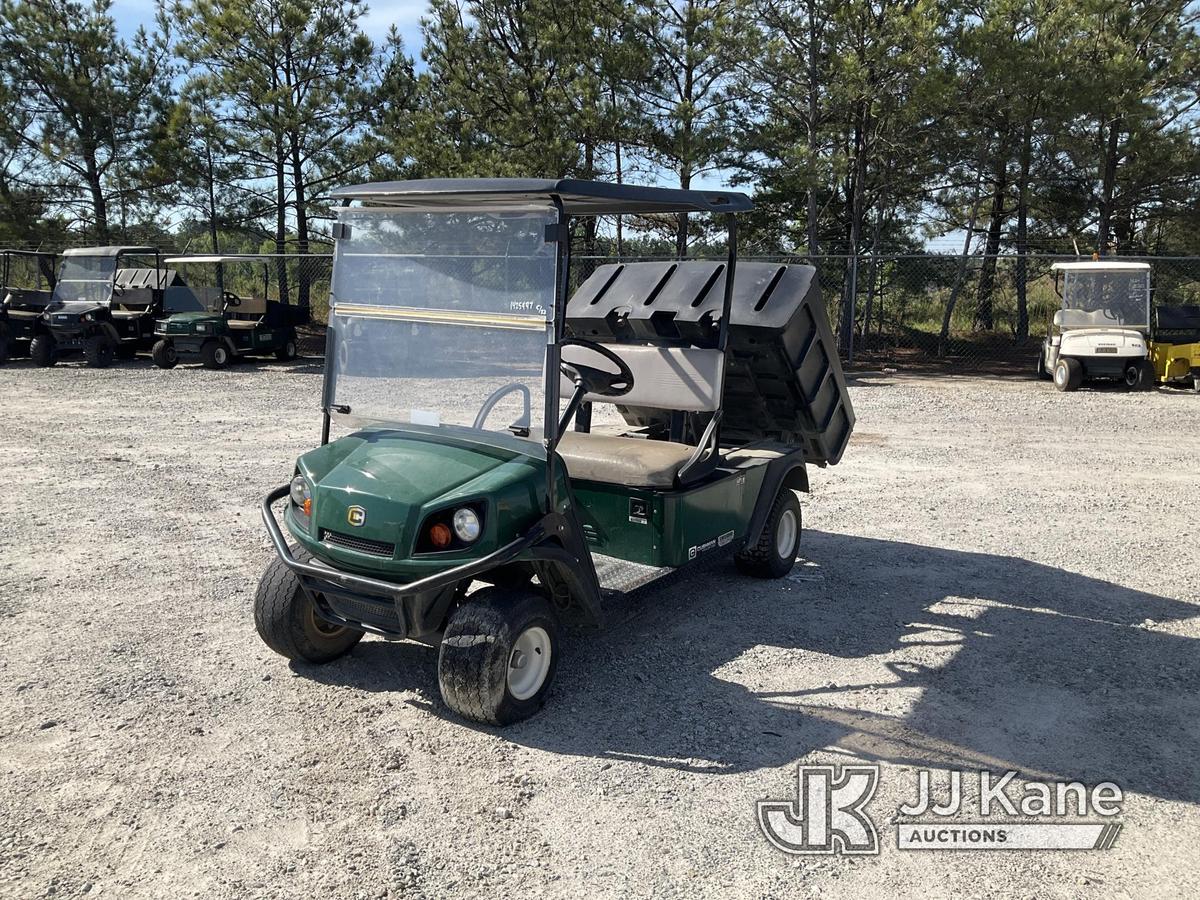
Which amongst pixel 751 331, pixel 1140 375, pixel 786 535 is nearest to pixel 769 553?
pixel 786 535

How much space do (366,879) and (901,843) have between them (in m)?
1.62

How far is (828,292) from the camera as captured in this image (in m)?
19.4

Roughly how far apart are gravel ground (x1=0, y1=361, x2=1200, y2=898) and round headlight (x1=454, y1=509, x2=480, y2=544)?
771mm

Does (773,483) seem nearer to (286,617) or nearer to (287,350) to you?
(286,617)

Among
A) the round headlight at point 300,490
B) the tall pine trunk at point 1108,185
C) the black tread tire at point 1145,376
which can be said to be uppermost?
the tall pine trunk at point 1108,185

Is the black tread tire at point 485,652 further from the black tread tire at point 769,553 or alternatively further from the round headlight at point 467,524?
the black tread tire at point 769,553

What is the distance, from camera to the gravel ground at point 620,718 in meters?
3.11

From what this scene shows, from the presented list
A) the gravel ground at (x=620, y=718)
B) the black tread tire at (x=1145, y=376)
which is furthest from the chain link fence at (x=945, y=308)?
the gravel ground at (x=620, y=718)

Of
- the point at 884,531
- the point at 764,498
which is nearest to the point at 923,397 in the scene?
the point at 884,531

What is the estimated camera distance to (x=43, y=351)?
55.9ft

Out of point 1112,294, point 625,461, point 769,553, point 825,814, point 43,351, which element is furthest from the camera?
point 43,351

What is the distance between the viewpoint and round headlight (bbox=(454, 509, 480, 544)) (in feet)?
12.2

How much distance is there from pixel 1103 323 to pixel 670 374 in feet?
37.1

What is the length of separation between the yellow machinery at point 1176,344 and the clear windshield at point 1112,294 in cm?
38
